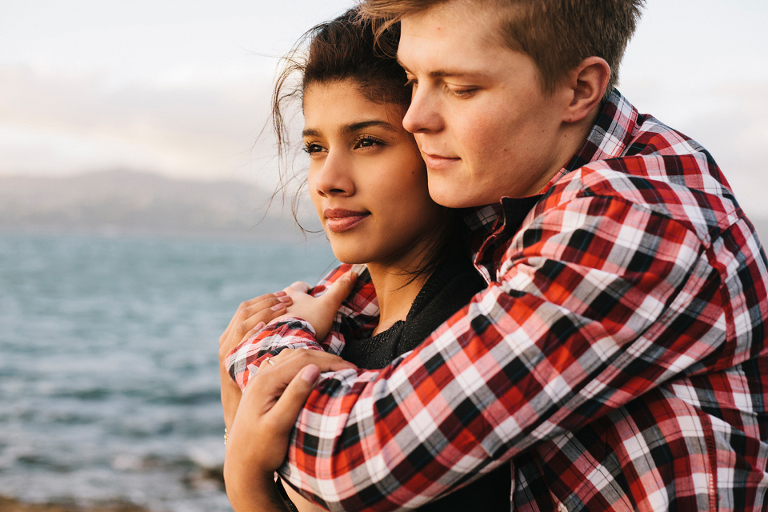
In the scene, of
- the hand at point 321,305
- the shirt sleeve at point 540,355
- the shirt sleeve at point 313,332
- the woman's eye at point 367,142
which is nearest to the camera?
the shirt sleeve at point 540,355

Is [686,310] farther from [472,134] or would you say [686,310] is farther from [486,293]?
[472,134]

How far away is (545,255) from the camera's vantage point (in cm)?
120

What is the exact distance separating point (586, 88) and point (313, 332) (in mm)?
1103

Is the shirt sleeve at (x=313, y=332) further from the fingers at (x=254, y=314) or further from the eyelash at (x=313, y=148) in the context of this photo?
the eyelash at (x=313, y=148)

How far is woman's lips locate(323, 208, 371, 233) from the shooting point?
1.91 m

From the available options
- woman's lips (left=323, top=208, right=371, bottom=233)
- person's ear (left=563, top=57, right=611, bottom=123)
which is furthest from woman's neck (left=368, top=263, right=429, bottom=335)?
person's ear (left=563, top=57, right=611, bottom=123)

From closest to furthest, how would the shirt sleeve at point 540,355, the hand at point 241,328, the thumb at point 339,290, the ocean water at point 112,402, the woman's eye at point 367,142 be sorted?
the shirt sleeve at point 540,355
the woman's eye at point 367,142
the hand at point 241,328
the thumb at point 339,290
the ocean water at point 112,402

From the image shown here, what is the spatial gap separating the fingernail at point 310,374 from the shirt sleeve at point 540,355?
155 millimetres

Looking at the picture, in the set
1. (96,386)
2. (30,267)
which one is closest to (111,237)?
(30,267)

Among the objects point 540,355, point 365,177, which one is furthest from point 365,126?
point 540,355

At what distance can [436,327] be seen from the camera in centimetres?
172

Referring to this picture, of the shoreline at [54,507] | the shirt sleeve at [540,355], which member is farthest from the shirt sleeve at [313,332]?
the shoreline at [54,507]

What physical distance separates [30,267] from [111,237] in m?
66.0

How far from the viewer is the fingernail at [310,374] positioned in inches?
55.4
